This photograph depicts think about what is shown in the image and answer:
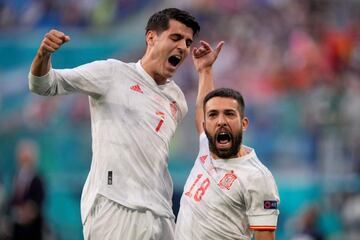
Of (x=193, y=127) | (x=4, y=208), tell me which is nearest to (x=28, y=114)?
(x=4, y=208)

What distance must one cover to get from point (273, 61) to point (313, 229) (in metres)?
3.27

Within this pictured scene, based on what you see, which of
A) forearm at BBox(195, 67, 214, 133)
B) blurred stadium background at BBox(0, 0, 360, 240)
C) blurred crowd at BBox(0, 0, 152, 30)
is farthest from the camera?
blurred crowd at BBox(0, 0, 152, 30)

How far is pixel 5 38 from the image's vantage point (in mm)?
13320

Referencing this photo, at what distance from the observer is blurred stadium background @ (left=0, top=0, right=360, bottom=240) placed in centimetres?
1247

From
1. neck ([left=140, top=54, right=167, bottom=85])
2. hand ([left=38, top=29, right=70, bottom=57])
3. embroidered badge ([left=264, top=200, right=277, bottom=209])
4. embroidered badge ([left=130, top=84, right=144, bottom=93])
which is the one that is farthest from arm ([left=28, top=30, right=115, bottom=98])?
embroidered badge ([left=264, top=200, right=277, bottom=209])

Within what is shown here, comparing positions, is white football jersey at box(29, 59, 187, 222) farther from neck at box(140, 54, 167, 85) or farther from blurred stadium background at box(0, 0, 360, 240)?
blurred stadium background at box(0, 0, 360, 240)

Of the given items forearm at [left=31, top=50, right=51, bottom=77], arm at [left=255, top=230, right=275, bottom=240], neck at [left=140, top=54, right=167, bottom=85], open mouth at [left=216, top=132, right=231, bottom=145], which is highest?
neck at [left=140, top=54, right=167, bottom=85]

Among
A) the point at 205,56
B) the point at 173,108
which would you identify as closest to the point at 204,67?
the point at 205,56

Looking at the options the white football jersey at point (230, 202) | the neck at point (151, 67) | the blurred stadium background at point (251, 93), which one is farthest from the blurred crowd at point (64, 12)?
the white football jersey at point (230, 202)

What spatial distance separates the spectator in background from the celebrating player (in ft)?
18.7

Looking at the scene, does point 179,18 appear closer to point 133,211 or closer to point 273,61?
Answer: point 133,211

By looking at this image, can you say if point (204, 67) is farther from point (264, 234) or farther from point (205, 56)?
point (264, 234)

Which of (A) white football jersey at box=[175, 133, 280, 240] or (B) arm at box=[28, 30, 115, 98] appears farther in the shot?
(A) white football jersey at box=[175, 133, 280, 240]

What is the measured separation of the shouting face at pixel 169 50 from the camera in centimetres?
583
